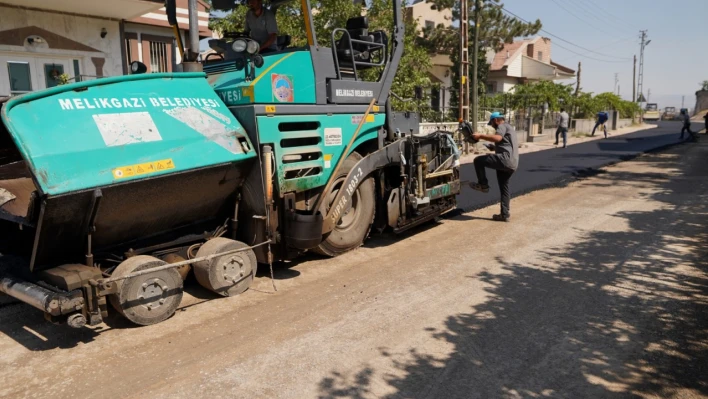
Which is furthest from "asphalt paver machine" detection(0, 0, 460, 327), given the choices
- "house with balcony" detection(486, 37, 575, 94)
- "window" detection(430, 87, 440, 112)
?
"house with balcony" detection(486, 37, 575, 94)

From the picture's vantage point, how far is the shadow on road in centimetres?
332

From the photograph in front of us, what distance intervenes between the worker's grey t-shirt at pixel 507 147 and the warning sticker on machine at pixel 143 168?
5.05 meters

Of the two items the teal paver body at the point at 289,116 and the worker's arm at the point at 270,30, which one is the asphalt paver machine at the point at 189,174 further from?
the worker's arm at the point at 270,30

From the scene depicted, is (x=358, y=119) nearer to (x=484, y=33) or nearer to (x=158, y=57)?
(x=158, y=57)

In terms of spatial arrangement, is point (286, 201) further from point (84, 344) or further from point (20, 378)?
point (20, 378)

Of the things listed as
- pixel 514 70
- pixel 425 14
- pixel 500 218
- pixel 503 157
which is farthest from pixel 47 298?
pixel 514 70

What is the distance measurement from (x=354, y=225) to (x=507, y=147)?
2.87 metres

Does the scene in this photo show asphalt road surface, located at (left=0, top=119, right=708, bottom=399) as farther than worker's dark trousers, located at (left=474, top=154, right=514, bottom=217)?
No

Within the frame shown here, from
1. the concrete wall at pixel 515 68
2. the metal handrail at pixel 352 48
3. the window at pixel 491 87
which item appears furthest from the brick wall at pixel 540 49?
the metal handrail at pixel 352 48

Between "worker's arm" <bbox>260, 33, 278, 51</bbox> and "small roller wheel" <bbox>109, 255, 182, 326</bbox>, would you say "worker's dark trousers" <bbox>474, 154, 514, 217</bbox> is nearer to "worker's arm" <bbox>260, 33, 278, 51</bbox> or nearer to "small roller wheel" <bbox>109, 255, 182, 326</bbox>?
"worker's arm" <bbox>260, 33, 278, 51</bbox>

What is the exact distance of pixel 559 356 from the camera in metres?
3.68

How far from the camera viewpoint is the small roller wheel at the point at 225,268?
15.2ft

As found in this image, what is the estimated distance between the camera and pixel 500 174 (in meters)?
7.99

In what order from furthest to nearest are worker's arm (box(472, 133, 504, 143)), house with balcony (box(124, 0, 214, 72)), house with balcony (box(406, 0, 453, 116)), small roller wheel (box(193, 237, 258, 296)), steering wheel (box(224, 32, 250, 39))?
house with balcony (box(406, 0, 453, 116)), house with balcony (box(124, 0, 214, 72)), worker's arm (box(472, 133, 504, 143)), steering wheel (box(224, 32, 250, 39)), small roller wheel (box(193, 237, 258, 296))
